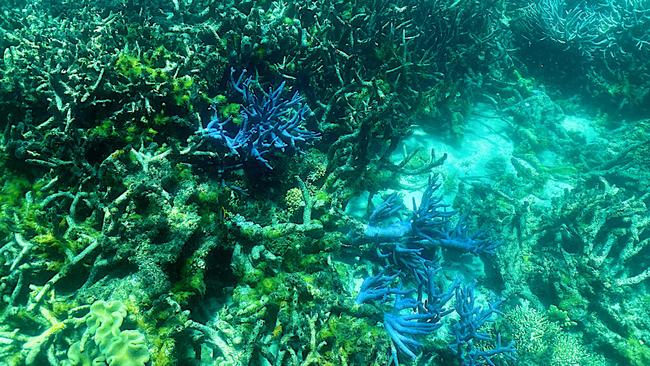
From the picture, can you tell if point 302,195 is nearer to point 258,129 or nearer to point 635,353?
point 258,129

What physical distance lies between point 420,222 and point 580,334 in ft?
7.97

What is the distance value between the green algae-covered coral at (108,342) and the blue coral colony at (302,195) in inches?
0.4

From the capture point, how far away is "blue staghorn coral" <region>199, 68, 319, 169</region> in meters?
3.18

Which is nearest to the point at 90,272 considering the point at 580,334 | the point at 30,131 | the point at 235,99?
the point at 30,131

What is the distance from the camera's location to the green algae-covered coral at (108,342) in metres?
1.88

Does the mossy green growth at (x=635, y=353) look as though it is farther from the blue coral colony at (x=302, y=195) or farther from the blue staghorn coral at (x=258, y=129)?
the blue staghorn coral at (x=258, y=129)

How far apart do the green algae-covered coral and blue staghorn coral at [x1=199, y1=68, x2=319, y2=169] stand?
1.54 m

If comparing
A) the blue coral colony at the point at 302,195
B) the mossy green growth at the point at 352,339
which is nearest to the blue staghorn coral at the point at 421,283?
the blue coral colony at the point at 302,195

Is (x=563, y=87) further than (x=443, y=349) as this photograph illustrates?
Yes

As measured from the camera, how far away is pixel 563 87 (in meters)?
7.50

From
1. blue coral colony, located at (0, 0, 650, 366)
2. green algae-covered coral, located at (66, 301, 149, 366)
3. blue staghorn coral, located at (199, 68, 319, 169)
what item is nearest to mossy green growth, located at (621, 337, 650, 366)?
blue coral colony, located at (0, 0, 650, 366)

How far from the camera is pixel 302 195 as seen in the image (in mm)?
3502

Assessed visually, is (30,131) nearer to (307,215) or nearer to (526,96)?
(307,215)

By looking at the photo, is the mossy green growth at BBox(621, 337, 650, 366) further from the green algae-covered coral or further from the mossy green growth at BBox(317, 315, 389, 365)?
the green algae-covered coral
